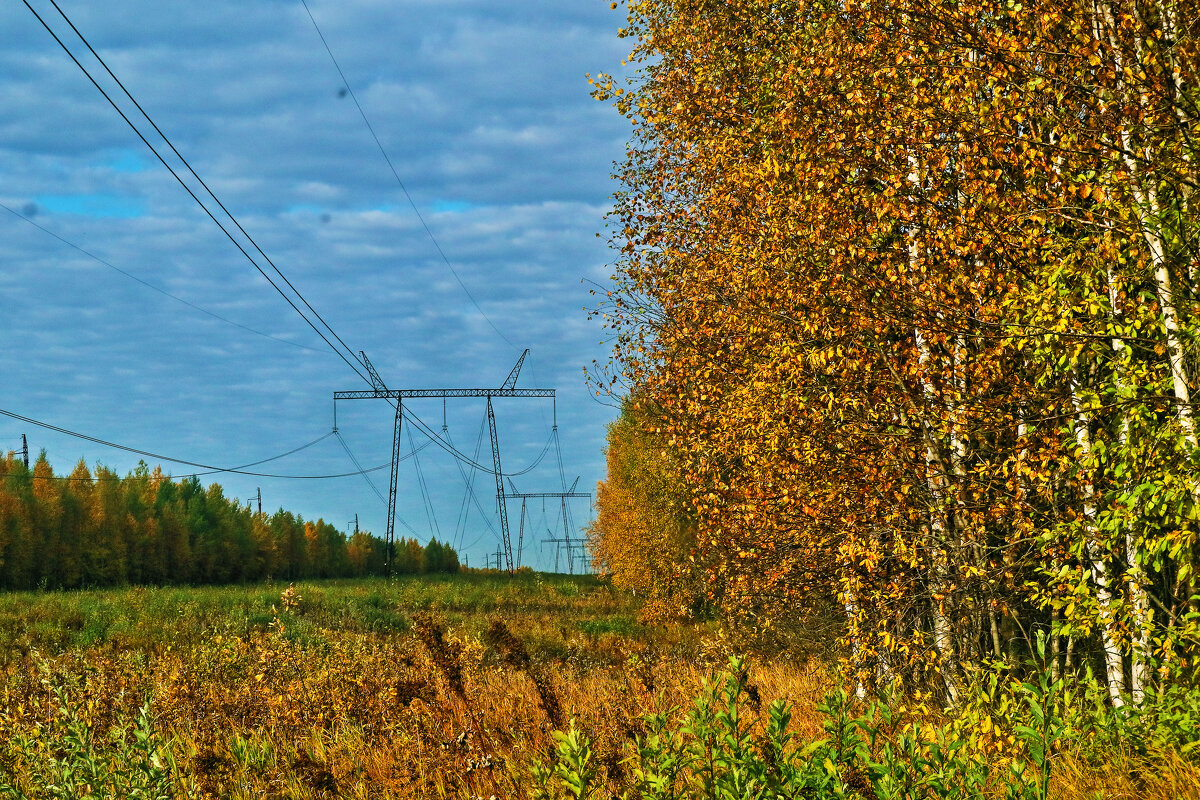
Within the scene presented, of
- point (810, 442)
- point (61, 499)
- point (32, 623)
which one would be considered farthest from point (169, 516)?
point (810, 442)

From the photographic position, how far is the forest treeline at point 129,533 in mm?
53688

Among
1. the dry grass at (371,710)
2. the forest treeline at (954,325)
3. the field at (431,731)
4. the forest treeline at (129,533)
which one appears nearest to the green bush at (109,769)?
the field at (431,731)

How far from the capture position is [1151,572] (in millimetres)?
10555

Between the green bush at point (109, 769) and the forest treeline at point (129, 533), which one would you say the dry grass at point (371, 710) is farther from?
the forest treeline at point (129, 533)

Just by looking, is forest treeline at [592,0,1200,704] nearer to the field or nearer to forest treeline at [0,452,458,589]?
the field

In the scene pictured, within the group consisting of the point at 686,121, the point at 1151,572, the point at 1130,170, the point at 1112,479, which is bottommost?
the point at 1151,572

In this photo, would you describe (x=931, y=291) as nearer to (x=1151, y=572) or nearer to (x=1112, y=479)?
(x=1112, y=479)

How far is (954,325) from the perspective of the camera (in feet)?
28.8

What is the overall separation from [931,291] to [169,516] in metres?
68.4

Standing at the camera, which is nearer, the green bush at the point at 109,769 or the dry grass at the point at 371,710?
the green bush at the point at 109,769

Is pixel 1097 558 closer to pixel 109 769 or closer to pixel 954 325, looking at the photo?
pixel 954 325

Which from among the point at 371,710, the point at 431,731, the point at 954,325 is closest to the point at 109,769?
the point at 431,731

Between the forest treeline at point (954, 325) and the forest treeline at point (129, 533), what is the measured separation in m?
38.4

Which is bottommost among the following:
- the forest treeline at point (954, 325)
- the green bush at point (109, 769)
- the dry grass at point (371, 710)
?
the dry grass at point (371, 710)
